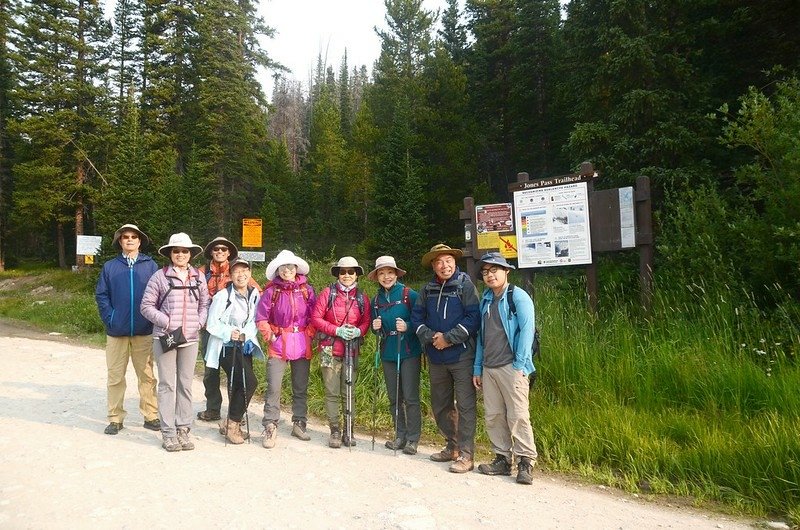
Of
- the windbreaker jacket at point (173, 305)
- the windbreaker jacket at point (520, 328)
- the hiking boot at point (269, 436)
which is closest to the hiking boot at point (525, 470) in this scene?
the windbreaker jacket at point (520, 328)

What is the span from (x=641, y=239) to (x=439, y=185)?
62.9ft

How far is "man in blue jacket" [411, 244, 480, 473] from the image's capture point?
498cm

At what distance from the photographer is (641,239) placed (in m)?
7.27

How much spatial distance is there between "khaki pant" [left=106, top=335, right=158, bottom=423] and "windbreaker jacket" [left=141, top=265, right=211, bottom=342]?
68cm

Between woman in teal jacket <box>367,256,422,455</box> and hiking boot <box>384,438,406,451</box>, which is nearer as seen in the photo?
hiking boot <box>384,438,406,451</box>

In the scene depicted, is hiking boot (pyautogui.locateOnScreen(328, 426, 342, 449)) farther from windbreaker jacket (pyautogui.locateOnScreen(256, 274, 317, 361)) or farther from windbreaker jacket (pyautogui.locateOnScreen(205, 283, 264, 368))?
windbreaker jacket (pyautogui.locateOnScreen(205, 283, 264, 368))

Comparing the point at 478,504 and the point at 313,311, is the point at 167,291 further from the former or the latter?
the point at 478,504

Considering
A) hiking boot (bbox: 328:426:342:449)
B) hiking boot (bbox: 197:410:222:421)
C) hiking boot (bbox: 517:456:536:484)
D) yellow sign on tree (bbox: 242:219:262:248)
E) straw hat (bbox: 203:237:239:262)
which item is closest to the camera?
hiking boot (bbox: 517:456:536:484)

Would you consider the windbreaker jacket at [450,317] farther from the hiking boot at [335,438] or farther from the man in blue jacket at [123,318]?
the man in blue jacket at [123,318]

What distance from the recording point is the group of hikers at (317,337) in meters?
4.92

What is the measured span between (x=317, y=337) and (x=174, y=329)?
1488mm

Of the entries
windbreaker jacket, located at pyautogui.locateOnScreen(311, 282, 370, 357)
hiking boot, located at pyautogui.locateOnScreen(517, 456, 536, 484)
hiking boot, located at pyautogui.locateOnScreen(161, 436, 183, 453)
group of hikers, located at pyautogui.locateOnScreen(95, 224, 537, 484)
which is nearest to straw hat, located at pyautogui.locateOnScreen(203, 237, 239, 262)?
group of hikers, located at pyautogui.locateOnScreen(95, 224, 537, 484)

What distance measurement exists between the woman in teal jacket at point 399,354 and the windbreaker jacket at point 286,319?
0.81 meters

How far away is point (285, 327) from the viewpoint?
570 cm
